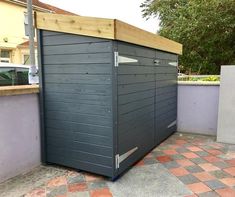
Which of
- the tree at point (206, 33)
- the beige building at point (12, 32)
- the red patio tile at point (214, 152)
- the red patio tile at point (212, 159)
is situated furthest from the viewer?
the beige building at point (12, 32)

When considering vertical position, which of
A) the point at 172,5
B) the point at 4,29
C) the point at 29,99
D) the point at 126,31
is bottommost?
the point at 29,99

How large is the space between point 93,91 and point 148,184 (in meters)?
1.15

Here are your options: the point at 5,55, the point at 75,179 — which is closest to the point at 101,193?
the point at 75,179

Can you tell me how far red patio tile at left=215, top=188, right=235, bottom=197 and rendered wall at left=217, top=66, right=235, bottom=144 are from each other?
65.7 inches

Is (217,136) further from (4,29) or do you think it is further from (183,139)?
(4,29)

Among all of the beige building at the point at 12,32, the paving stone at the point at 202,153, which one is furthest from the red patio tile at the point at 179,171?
the beige building at the point at 12,32

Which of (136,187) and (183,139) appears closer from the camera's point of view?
(136,187)

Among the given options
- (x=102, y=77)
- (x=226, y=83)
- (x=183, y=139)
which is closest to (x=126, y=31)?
(x=102, y=77)

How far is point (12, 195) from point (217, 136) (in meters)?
3.18

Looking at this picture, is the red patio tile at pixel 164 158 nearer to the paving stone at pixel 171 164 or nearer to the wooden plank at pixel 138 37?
the paving stone at pixel 171 164

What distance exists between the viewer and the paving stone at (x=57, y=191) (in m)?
2.29

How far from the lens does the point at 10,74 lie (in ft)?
19.6

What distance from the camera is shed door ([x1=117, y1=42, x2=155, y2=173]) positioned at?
103 inches

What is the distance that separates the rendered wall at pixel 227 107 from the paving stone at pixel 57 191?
2.73 meters
